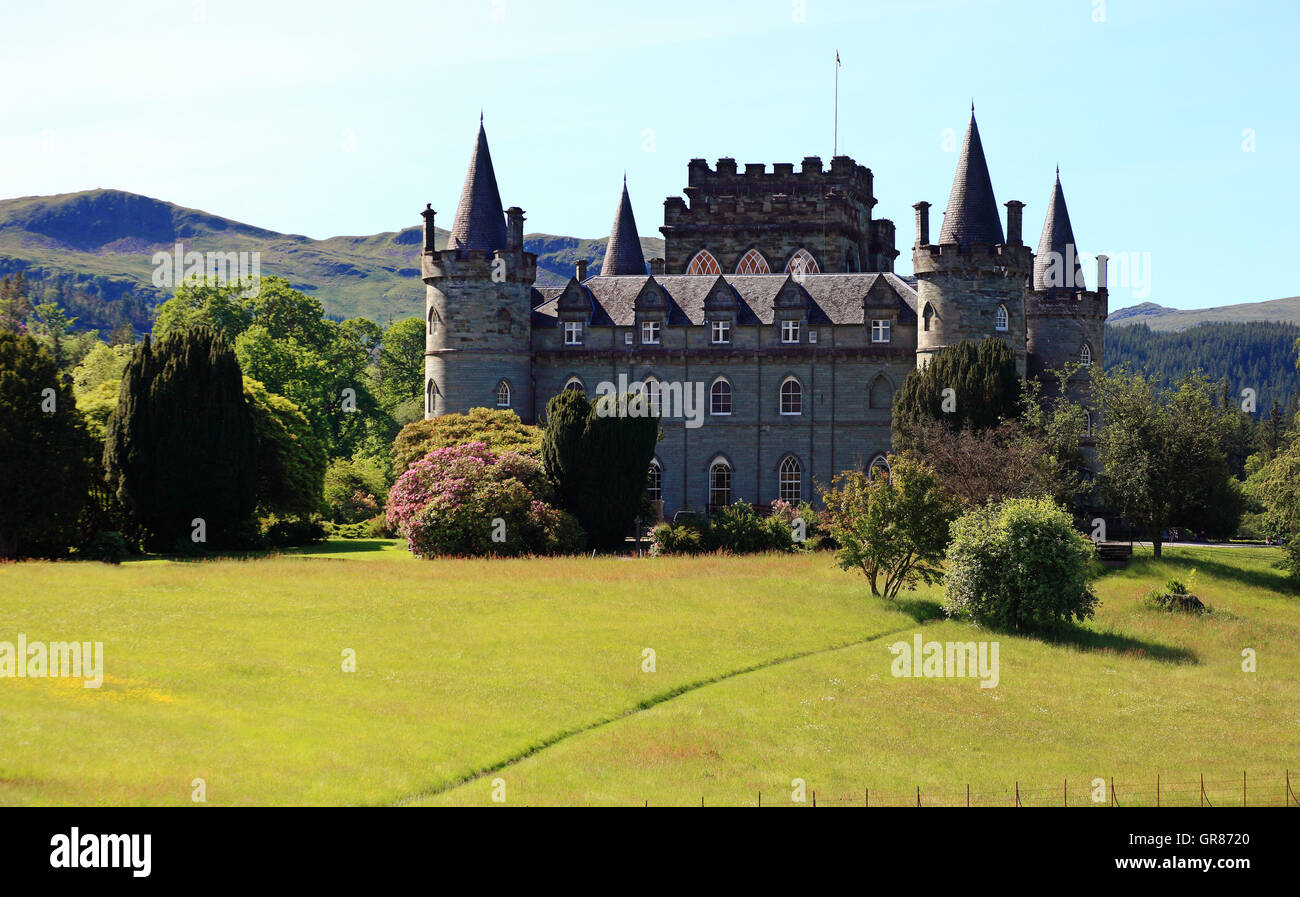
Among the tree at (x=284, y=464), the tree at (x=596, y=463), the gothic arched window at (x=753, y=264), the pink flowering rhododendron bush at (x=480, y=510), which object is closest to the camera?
the pink flowering rhododendron bush at (x=480, y=510)

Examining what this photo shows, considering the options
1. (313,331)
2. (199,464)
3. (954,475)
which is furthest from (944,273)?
(313,331)

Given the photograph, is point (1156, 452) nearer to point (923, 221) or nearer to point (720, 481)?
point (923, 221)

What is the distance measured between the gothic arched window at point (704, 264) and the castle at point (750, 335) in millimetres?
6338

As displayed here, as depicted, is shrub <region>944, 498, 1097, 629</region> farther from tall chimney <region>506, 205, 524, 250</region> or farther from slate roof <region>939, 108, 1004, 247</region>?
tall chimney <region>506, 205, 524, 250</region>

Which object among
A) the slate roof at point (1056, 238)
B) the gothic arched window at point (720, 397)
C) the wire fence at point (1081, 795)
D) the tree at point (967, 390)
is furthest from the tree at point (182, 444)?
the slate roof at point (1056, 238)

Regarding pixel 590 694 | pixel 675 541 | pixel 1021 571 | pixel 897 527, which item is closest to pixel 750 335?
pixel 675 541

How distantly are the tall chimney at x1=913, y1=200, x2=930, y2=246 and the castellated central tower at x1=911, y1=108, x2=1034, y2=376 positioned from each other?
222cm

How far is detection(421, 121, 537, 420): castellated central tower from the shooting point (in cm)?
6003

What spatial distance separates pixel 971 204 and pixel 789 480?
49.2ft

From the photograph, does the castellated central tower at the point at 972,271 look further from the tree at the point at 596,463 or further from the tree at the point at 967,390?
the tree at the point at 596,463

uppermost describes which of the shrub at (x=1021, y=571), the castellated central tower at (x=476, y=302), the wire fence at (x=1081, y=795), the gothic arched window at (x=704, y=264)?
the gothic arched window at (x=704, y=264)

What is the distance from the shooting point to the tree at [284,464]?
2094 inches

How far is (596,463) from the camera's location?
49.5 m
